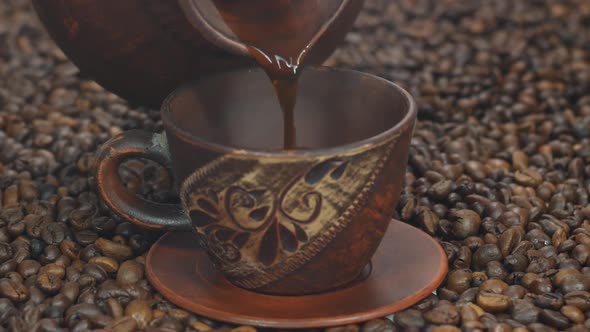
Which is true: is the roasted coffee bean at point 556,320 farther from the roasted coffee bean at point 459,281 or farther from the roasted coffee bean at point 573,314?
the roasted coffee bean at point 459,281

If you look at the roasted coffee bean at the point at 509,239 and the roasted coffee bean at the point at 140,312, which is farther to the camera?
the roasted coffee bean at the point at 509,239

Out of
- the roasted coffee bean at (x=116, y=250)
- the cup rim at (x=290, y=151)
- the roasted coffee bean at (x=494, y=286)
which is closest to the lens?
the cup rim at (x=290, y=151)

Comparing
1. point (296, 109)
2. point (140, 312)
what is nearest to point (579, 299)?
point (296, 109)

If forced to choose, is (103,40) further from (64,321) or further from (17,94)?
(17,94)

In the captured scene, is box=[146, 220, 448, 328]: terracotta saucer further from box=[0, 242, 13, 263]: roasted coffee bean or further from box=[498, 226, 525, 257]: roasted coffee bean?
box=[0, 242, 13, 263]: roasted coffee bean

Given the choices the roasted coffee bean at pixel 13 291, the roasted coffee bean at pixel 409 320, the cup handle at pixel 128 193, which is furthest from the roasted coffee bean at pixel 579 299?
the roasted coffee bean at pixel 13 291

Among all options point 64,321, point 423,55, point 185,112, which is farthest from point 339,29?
point 423,55

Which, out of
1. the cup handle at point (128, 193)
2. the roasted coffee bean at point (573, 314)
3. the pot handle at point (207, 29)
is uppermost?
the pot handle at point (207, 29)

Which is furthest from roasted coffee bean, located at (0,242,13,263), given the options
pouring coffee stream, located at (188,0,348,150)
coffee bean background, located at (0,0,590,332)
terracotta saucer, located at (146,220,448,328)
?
pouring coffee stream, located at (188,0,348,150)
